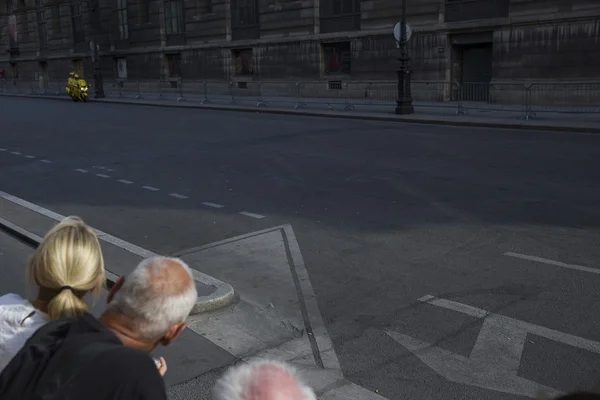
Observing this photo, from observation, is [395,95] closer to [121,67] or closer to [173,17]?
[173,17]

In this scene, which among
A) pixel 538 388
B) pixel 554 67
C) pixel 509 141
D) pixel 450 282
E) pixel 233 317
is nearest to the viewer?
pixel 538 388

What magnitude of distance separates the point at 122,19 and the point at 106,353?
162ft

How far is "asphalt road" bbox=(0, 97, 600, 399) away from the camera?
483 cm

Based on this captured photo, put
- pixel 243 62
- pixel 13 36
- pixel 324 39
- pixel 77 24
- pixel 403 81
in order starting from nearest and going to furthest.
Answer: pixel 403 81
pixel 324 39
pixel 243 62
pixel 77 24
pixel 13 36

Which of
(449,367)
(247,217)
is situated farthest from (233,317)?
(247,217)

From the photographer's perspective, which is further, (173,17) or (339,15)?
(173,17)

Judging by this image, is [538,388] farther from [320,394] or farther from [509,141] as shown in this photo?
[509,141]

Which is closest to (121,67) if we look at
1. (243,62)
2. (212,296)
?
(243,62)

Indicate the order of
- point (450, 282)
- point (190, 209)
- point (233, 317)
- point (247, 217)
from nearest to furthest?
point (233, 317)
point (450, 282)
point (247, 217)
point (190, 209)

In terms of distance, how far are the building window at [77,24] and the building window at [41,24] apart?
5.77 meters

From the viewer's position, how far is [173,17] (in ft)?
142

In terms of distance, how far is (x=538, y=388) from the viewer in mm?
4270

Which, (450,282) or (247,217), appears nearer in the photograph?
(450,282)

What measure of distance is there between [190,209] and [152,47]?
122 ft
